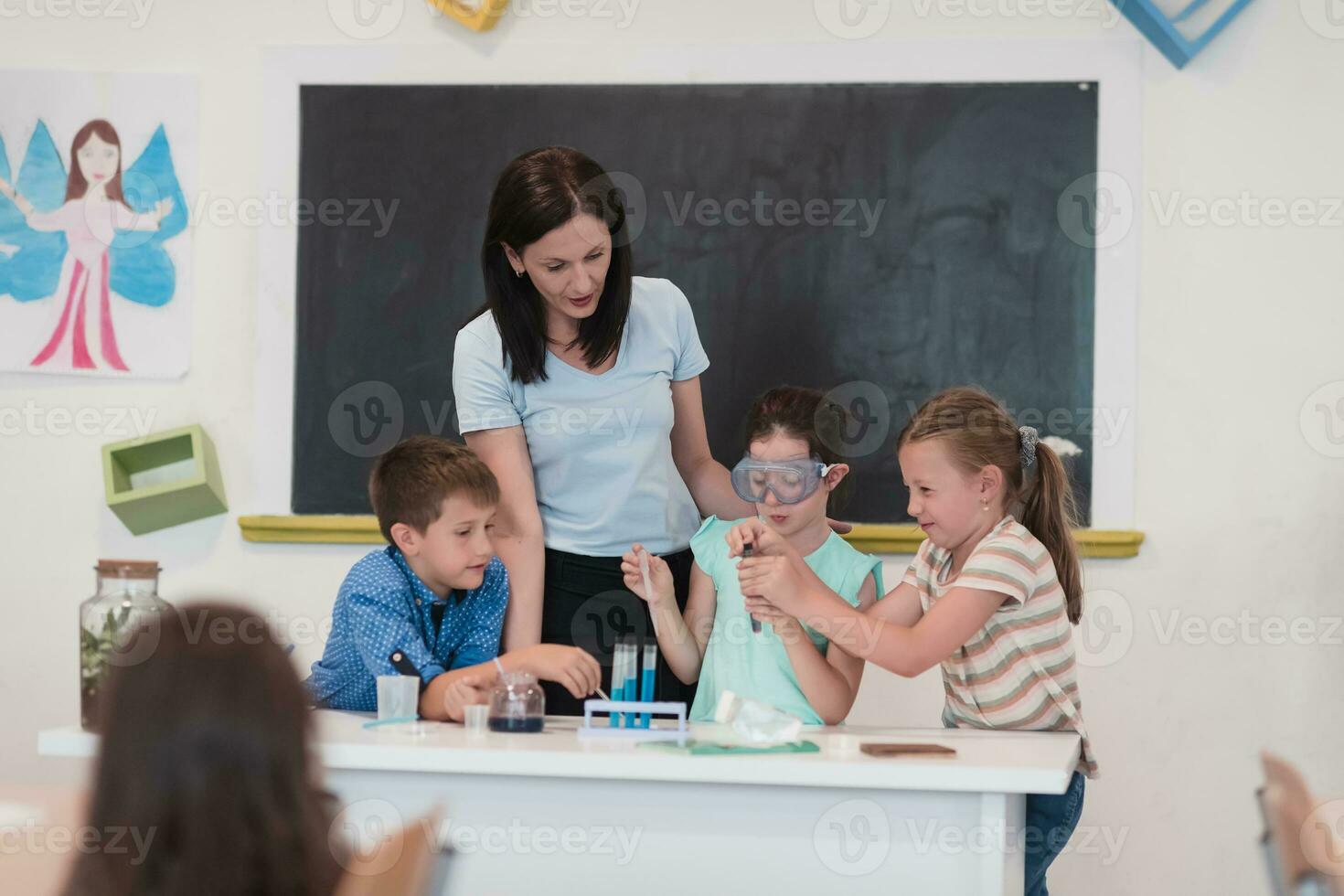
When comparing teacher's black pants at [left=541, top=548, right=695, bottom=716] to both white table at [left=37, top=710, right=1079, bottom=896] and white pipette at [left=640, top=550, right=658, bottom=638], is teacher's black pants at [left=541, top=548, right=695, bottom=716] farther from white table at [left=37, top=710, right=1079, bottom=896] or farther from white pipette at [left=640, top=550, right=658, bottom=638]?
white table at [left=37, top=710, right=1079, bottom=896]

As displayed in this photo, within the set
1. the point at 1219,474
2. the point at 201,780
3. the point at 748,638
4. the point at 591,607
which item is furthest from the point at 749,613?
the point at 201,780

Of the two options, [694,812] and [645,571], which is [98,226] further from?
[694,812]

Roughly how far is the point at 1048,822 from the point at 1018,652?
0.26 meters

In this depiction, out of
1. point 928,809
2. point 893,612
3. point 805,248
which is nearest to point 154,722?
point 928,809

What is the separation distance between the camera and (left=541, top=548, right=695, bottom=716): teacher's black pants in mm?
2432

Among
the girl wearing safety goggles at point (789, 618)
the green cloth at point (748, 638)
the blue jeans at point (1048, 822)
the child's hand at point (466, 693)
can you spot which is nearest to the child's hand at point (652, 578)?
the girl wearing safety goggles at point (789, 618)

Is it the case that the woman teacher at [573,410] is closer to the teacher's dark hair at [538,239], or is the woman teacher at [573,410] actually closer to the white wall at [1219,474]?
the teacher's dark hair at [538,239]

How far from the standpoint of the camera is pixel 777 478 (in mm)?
2215

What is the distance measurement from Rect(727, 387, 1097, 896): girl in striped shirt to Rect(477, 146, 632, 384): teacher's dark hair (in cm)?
51

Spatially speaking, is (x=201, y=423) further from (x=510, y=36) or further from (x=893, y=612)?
(x=893, y=612)

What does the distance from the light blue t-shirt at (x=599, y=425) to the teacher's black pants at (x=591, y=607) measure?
0.09 feet

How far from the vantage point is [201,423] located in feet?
10.7

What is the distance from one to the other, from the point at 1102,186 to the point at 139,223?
231 cm

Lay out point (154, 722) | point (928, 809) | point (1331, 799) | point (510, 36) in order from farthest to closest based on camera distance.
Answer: point (510, 36) → point (1331, 799) → point (928, 809) → point (154, 722)
